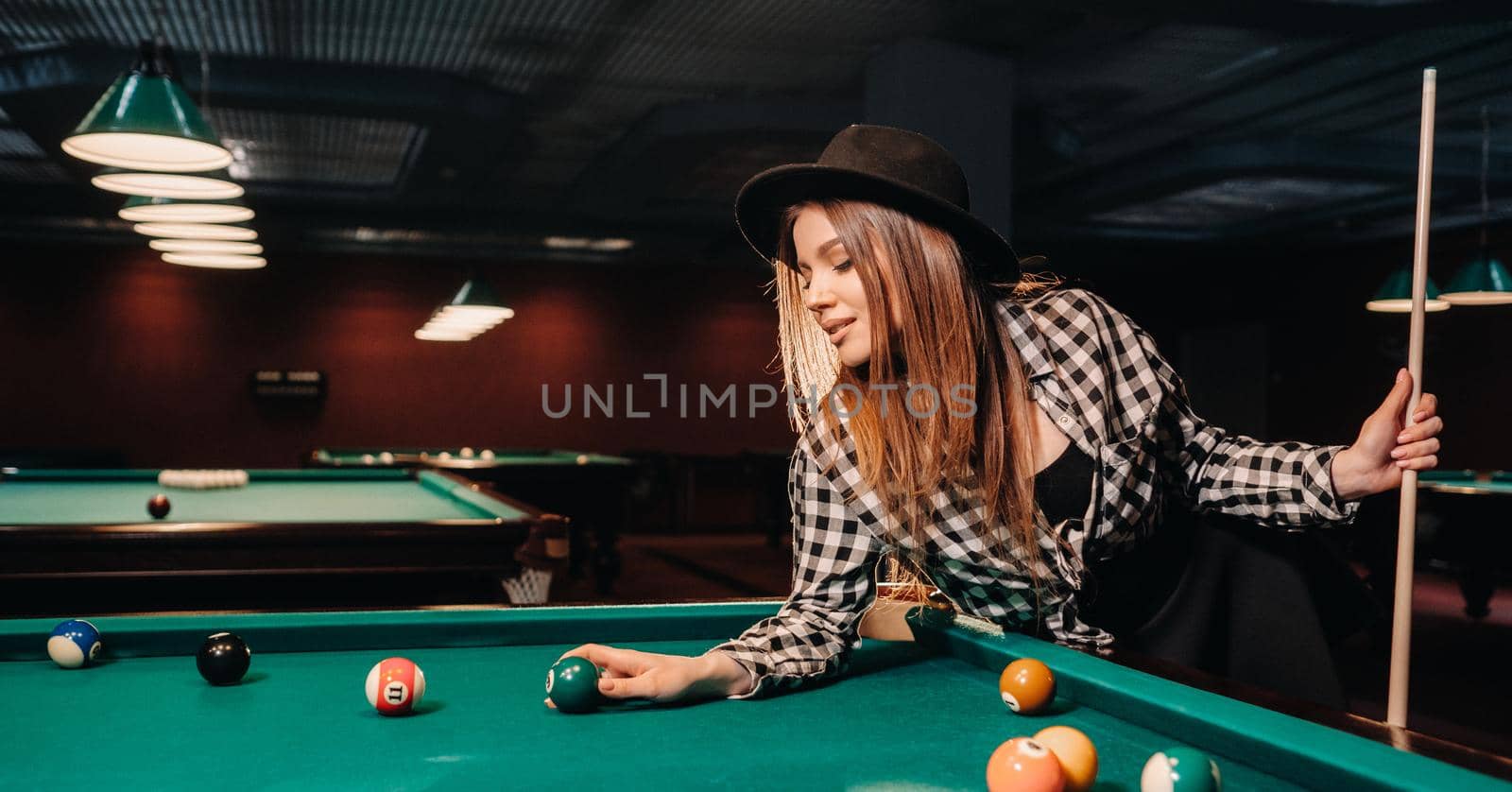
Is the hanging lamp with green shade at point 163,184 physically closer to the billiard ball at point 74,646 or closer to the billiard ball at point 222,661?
the billiard ball at point 74,646

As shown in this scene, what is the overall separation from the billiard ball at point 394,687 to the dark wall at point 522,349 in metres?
10.2

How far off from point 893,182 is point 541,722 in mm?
879

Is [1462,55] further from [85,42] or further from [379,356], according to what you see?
[379,356]

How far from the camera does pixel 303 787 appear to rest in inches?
42.0

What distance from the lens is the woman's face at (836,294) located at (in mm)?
1700

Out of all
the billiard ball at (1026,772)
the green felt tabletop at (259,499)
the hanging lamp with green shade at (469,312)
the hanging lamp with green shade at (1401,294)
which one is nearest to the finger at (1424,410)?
the billiard ball at (1026,772)

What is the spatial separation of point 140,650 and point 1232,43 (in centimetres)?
547

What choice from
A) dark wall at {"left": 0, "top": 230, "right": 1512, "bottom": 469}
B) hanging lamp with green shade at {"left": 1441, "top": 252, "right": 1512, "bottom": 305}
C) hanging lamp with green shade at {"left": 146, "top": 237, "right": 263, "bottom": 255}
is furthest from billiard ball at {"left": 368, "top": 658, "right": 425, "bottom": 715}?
dark wall at {"left": 0, "top": 230, "right": 1512, "bottom": 469}

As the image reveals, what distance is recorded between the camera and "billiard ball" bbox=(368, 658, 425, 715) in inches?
51.7

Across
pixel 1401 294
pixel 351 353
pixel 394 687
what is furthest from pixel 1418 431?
pixel 351 353

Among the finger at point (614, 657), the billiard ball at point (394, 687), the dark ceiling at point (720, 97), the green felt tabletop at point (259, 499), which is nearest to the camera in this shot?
the billiard ball at point (394, 687)

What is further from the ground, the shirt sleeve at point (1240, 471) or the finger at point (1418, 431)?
the finger at point (1418, 431)

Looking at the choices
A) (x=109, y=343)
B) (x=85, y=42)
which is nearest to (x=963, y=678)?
(x=85, y=42)

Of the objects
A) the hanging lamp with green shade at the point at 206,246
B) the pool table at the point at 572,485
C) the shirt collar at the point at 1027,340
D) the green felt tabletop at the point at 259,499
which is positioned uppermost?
the hanging lamp with green shade at the point at 206,246
